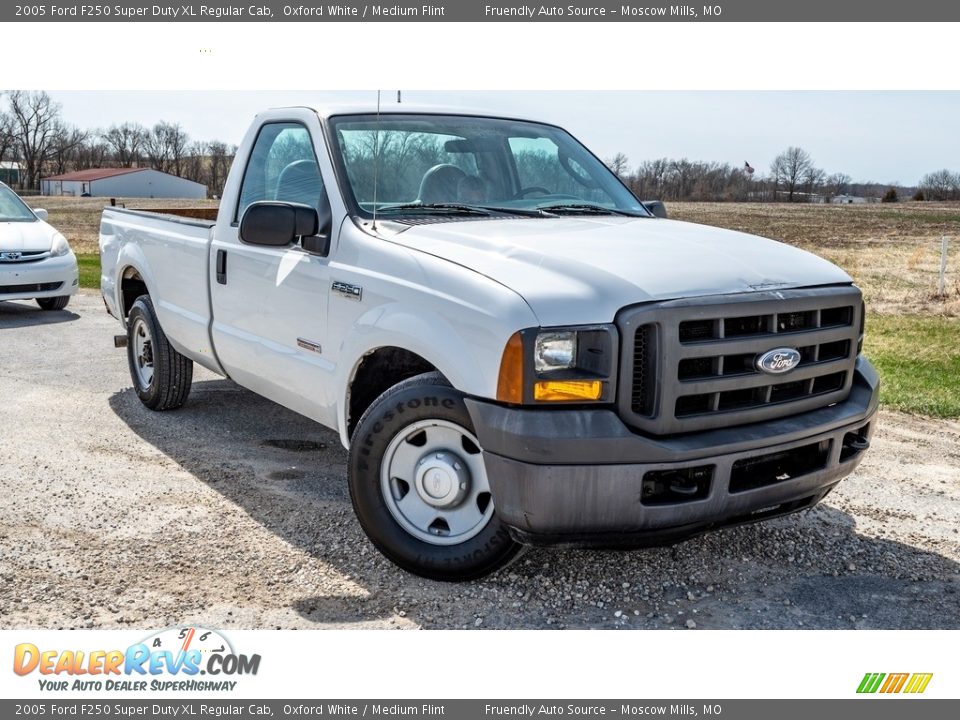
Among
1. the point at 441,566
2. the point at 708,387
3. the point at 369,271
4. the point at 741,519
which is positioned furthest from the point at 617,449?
the point at 369,271

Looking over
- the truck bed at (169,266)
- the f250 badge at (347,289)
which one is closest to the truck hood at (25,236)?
the truck bed at (169,266)

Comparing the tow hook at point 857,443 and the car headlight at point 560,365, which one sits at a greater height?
the car headlight at point 560,365

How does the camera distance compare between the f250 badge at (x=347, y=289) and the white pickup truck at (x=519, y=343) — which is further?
the f250 badge at (x=347, y=289)

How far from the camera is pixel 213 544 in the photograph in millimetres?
→ 4355

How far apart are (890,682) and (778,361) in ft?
3.98

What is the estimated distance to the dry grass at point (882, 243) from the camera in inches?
565

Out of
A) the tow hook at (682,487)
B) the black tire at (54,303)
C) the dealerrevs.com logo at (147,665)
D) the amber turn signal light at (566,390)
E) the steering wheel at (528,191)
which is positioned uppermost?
the steering wheel at (528,191)

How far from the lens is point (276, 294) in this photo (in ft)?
15.8

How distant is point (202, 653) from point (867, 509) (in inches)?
135

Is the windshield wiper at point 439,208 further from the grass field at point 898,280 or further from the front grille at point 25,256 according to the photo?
the front grille at point 25,256

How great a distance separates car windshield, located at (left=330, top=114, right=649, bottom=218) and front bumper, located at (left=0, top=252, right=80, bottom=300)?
7.83 meters

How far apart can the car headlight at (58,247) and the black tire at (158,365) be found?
5.41m

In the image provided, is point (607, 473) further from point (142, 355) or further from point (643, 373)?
point (142, 355)

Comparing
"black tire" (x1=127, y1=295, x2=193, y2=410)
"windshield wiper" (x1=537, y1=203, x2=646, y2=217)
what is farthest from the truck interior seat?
"black tire" (x1=127, y1=295, x2=193, y2=410)
